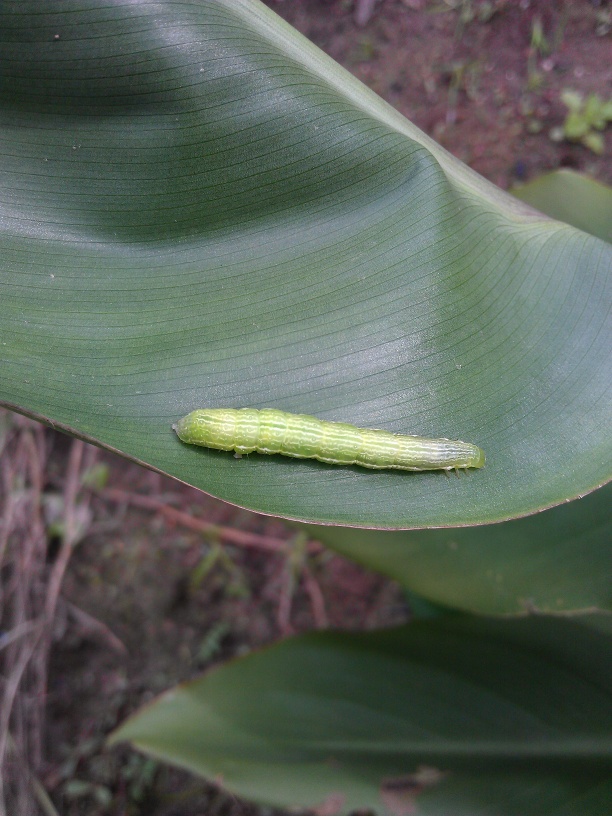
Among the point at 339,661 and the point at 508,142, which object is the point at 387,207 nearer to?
the point at 339,661

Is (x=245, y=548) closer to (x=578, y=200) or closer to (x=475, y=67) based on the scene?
(x=578, y=200)

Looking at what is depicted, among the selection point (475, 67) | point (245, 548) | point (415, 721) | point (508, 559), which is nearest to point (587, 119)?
point (475, 67)

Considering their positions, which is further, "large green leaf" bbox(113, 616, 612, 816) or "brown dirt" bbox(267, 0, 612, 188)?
"brown dirt" bbox(267, 0, 612, 188)

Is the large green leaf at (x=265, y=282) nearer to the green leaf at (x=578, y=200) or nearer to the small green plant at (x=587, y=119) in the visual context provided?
the green leaf at (x=578, y=200)

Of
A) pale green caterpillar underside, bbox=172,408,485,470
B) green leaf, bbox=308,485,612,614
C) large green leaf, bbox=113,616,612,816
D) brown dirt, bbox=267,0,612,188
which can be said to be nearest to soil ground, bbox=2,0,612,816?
brown dirt, bbox=267,0,612,188

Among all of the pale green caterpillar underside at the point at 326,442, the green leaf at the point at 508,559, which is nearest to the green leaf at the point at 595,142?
the green leaf at the point at 508,559

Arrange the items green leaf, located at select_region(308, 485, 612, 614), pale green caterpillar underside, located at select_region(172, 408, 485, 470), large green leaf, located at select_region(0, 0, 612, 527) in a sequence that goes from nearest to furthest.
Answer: large green leaf, located at select_region(0, 0, 612, 527) < pale green caterpillar underside, located at select_region(172, 408, 485, 470) < green leaf, located at select_region(308, 485, 612, 614)

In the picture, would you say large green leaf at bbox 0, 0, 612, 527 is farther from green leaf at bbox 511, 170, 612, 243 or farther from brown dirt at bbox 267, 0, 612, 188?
brown dirt at bbox 267, 0, 612, 188

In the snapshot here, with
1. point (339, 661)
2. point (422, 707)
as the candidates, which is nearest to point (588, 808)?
point (422, 707)
